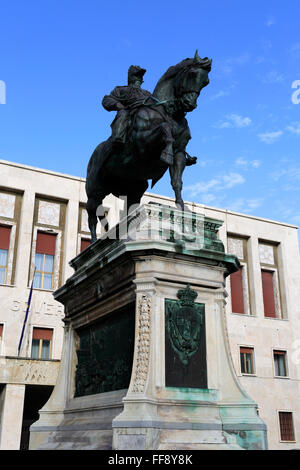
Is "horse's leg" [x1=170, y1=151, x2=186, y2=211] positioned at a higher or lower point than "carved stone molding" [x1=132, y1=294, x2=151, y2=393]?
higher

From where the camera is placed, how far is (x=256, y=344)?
31312mm

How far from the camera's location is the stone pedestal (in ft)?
18.9

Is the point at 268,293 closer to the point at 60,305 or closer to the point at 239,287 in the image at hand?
the point at 239,287

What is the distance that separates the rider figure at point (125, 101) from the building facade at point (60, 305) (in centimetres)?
1599

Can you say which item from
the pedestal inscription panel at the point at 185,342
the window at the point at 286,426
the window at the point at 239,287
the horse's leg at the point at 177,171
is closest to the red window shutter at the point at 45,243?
the window at the point at 239,287

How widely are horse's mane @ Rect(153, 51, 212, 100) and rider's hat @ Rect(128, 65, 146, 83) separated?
3.92ft

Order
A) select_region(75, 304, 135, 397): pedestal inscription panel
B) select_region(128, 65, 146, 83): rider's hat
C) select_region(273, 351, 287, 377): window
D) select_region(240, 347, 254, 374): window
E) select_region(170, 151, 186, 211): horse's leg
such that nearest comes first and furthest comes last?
select_region(75, 304, 135, 397): pedestal inscription panel
select_region(170, 151, 186, 211): horse's leg
select_region(128, 65, 146, 83): rider's hat
select_region(240, 347, 254, 374): window
select_region(273, 351, 287, 377): window

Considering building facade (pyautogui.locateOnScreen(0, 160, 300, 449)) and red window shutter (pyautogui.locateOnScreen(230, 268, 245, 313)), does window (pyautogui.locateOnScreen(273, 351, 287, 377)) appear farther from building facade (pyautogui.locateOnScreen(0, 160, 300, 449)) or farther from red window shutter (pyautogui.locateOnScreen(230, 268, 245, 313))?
red window shutter (pyautogui.locateOnScreen(230, 268, 245, 313))

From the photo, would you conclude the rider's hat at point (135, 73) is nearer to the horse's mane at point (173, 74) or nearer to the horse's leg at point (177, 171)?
the horse's mane at point (173, 74)

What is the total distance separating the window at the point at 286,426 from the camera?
2992cm

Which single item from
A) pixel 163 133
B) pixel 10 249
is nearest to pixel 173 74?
pixel 163 133

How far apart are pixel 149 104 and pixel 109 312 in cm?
309

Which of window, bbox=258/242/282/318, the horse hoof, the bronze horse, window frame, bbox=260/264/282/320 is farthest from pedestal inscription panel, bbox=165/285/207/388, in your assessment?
window frame, bbox=260/264/282/320

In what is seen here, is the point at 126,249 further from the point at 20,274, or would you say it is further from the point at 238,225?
the point at 238,225
